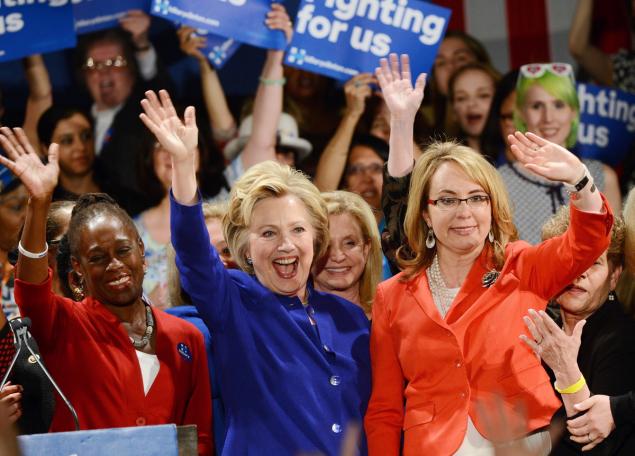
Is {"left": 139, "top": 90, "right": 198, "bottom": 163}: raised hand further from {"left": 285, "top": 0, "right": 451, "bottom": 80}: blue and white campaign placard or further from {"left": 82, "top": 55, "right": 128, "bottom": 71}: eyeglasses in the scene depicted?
{"left": 82, "top": 55, "right": 128, "bottom": 71}: eyeglasses

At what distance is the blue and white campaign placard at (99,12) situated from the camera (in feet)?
15.6

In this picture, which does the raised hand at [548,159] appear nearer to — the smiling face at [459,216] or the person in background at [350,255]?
the smiling face at [459,216]

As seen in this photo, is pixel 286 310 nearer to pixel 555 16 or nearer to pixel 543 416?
pixel 543 416

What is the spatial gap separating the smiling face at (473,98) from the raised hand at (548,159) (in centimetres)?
234

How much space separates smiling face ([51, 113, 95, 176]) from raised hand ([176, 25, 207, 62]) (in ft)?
1.91

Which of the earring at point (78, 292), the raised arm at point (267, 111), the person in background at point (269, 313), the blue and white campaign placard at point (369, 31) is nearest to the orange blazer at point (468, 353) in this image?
the person in background at point (269, 313)

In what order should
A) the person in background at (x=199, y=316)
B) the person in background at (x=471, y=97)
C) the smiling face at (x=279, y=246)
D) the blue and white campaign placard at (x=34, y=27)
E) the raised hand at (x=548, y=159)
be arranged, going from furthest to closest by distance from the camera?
the person in background at (x=471, y=97) < the blue and white campaign placard at (x=34, y=27) < the person in background at (x=199, y=316) < the smiling face at (x=279, y=246) < the raised hand at (x=548, y=159)

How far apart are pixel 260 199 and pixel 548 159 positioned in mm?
764

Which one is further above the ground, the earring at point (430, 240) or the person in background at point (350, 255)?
the earring at point (430, 240)

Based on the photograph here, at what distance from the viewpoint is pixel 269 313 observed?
2830mm

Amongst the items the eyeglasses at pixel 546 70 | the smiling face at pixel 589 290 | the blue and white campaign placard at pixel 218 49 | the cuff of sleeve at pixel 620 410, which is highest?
the blue and white campaign placard at pixel 218 49

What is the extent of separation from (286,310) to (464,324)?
1.56ft

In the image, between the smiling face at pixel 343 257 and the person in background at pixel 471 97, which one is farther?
the person in background at pixel 471 97

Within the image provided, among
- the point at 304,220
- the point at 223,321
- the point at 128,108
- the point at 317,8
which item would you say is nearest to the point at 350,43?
the point at 317,8
